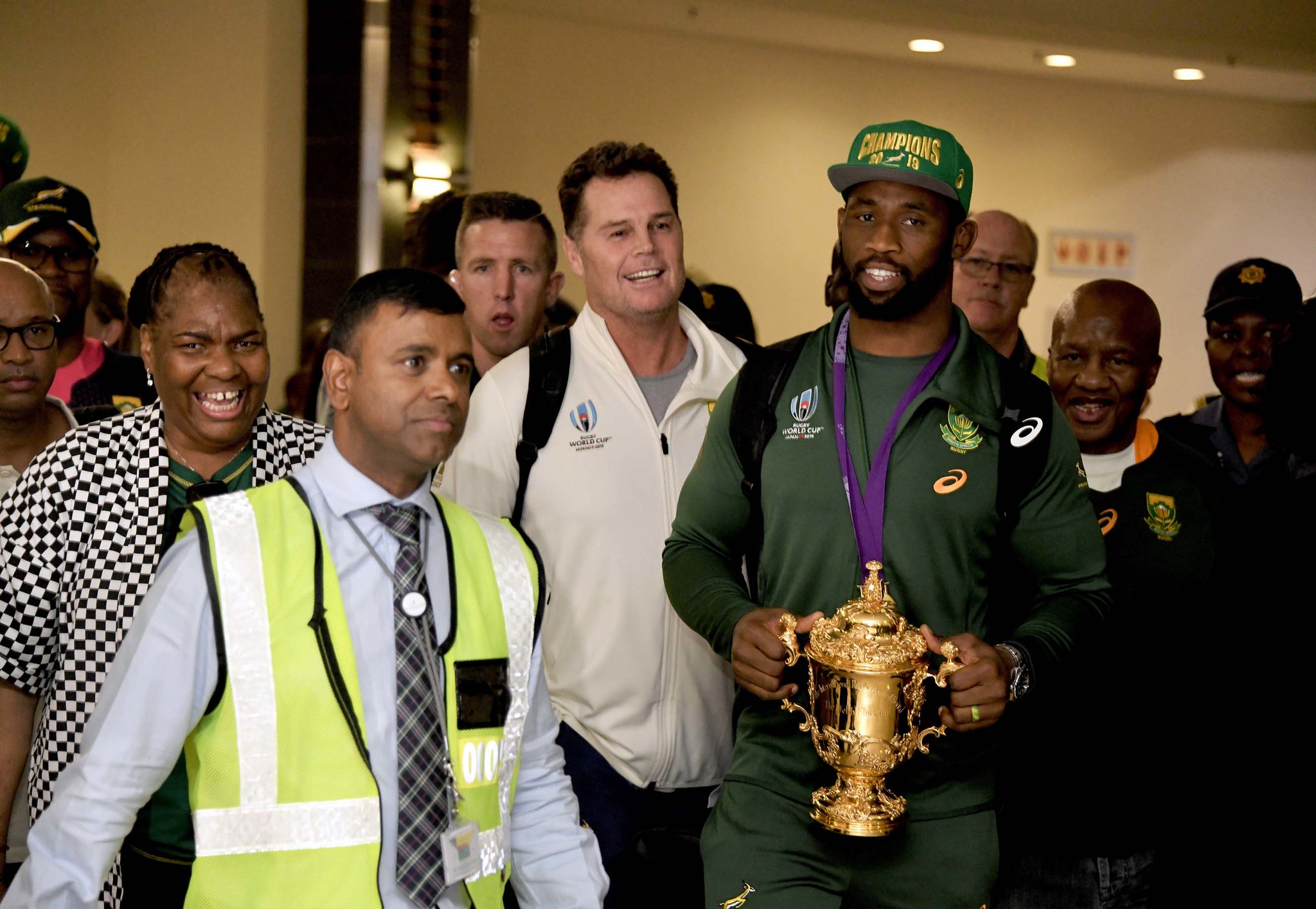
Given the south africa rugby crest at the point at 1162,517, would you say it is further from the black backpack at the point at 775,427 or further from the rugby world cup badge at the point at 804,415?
the rugby world cup badge at the point at 804,415

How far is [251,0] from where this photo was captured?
6.82 m

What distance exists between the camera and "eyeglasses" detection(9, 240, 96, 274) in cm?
387

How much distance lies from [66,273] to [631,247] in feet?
5.95

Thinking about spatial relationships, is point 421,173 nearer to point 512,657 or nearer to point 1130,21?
point 1130,21

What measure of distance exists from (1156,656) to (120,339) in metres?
4.00

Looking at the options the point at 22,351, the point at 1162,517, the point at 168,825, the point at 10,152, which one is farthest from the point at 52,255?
the point at 1162,517

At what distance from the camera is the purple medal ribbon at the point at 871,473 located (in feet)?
8.25

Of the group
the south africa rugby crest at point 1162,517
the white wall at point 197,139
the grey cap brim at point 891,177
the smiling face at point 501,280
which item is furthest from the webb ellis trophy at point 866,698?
the white wall at point 197,139

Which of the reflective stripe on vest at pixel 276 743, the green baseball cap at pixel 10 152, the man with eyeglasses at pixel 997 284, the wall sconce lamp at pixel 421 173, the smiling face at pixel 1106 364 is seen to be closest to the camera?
the reflective stripe on vest at pixel 276 743

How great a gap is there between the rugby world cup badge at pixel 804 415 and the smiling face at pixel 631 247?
58cm

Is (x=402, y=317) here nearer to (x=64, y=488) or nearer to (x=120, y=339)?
(x=64, y=488)

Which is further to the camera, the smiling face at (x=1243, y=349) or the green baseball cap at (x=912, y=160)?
the smiling face at (x=1243, y=349)

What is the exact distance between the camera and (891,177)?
2.63 meters

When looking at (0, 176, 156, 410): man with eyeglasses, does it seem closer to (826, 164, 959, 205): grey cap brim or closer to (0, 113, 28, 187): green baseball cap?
(0, 113, 28, 187): green baseball cap
